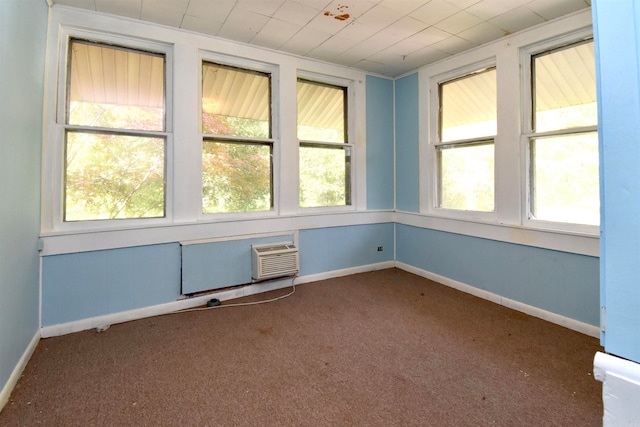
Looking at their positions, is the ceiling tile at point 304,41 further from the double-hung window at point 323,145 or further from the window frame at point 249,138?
the double-hung window at point 323,145

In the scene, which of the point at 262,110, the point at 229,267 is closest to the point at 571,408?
the point at 229,267

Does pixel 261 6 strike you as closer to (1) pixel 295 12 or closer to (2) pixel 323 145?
(1) pixel 295 12

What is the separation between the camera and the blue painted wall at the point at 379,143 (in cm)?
397

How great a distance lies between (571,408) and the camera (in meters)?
1.59

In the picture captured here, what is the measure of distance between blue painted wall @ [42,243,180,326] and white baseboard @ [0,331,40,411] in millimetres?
226

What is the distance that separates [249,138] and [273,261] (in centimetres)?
132

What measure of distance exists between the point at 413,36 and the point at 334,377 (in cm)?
303

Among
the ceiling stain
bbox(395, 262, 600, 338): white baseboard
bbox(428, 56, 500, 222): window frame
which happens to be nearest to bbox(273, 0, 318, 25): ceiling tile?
the ceiling stain

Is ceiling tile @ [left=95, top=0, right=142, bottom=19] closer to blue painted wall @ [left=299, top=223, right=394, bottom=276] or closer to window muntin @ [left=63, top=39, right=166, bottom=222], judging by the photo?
window muntin @ [left=63, top=39, right=166, bottom=222]

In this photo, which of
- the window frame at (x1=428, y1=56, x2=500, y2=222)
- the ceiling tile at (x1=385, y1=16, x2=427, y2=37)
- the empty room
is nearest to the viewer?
the empty room

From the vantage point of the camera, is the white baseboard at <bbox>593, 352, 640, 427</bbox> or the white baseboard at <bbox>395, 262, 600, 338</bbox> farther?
the white baseboard at <bbox>395, 262, 600, 338</bbox>

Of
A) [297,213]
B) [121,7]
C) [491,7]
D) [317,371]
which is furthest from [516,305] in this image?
[121,7]

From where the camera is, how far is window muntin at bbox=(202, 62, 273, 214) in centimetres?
304

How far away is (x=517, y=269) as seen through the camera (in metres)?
2.87
